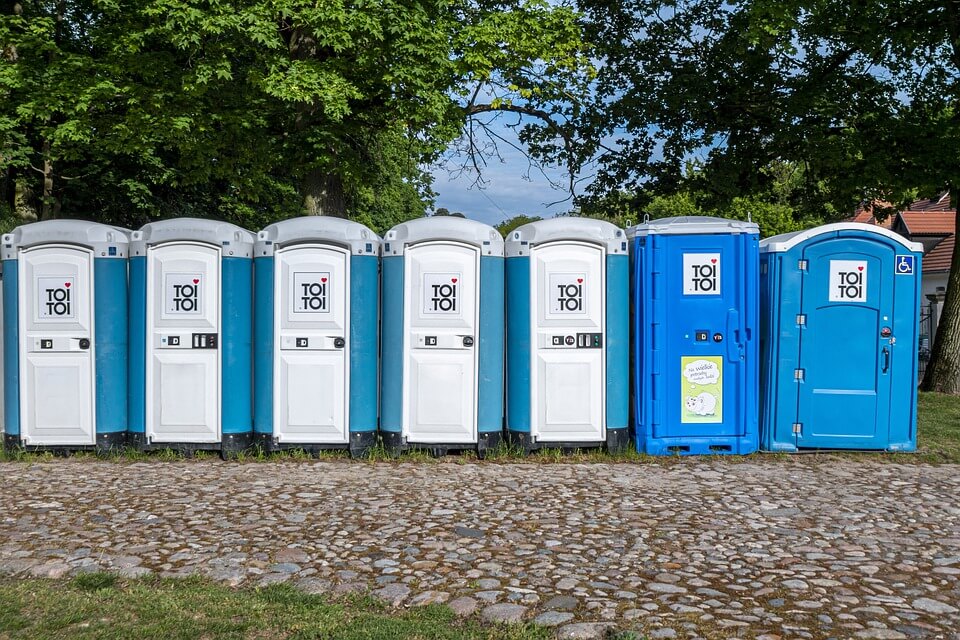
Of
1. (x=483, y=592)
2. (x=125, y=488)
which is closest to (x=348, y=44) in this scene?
(x=125, y=488)

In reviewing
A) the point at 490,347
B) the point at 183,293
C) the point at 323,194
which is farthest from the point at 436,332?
the point at 323,194

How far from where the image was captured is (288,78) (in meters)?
12.0

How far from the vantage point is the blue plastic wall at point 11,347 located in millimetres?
8102

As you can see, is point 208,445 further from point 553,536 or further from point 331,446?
point 553,536

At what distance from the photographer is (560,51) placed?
14.0m

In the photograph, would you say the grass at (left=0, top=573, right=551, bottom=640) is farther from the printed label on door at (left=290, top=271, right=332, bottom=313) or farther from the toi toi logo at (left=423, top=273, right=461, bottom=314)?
the toi toi logo at (left=423, top=273, right=461, bottom=314)

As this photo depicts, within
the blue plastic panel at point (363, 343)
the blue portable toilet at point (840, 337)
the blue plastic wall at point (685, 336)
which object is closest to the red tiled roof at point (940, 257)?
the blue portable toilet at point (840, 337)

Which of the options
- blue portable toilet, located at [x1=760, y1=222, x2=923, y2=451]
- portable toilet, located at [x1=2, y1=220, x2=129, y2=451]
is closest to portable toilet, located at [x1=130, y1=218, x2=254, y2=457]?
portable toilet, located at [x1=2, y1=220, x2=129, y2=451]

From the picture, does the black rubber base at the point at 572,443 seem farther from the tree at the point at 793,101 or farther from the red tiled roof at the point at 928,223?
the red tiled roof at the point at 928,223

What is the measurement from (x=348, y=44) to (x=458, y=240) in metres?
5.29

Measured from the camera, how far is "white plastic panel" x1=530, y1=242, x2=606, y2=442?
797 cm

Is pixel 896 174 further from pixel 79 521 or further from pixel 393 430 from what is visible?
pixel 79 521

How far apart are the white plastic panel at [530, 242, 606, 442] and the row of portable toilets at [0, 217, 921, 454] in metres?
0.02

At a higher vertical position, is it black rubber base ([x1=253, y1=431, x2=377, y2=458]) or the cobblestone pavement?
black rubber base ([x1=253, y1=431, x2=377, y2=458])
